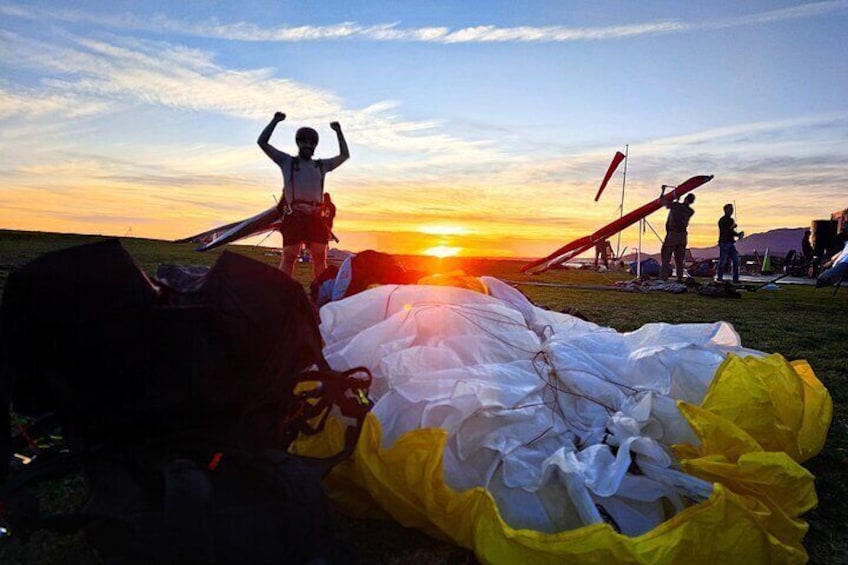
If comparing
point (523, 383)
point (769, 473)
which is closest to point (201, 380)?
point (523, 383)

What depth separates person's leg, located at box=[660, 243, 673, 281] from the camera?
1313 centimetres

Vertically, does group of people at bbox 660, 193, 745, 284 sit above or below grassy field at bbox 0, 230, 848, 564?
above

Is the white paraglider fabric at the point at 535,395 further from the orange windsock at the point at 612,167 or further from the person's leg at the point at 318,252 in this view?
the orange windsock at the point at 612,167

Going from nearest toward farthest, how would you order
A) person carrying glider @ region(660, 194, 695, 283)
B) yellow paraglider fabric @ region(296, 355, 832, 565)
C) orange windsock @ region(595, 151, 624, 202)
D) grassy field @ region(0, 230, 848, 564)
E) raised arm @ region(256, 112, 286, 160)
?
yellow paraglider fabric @ region(296, 355, 832, 565)
grassy field @ region(0, 230, 848, 564)
raised arm @ region(256, 112, 286, 160)
person carrying glider @ region(660, 194, 695, 283)
orange windsock @ region(595, 151, 624, 202)

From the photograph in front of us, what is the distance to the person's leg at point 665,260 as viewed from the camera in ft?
43.1

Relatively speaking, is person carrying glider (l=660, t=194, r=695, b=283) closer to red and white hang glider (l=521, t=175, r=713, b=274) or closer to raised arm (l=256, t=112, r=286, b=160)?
red and white hang glider (l=521, t=175, r=713, b=274)

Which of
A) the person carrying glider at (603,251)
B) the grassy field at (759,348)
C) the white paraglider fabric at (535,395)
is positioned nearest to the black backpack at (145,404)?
the grassy field at (759,348)

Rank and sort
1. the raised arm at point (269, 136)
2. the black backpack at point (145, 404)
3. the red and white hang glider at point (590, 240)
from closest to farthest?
1. the black backpack at point (145, 404)
2. the raised arm at point (269, 136)
3. the red and white hang glider at point (590, 240)

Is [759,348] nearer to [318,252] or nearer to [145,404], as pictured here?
[318,252]

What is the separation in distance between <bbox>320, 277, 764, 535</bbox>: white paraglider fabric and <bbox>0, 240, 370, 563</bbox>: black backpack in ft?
1.64

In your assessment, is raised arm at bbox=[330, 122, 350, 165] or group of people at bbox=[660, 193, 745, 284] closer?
raised arm at bbox=[330, 122, 350, 165]

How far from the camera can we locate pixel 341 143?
19.7ft

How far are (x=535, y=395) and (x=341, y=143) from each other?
4582 mm

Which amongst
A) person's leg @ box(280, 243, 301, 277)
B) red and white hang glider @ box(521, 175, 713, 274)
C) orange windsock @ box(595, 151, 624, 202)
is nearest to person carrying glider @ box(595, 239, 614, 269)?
orange windsock @ box(595, 151, 624, 202)
